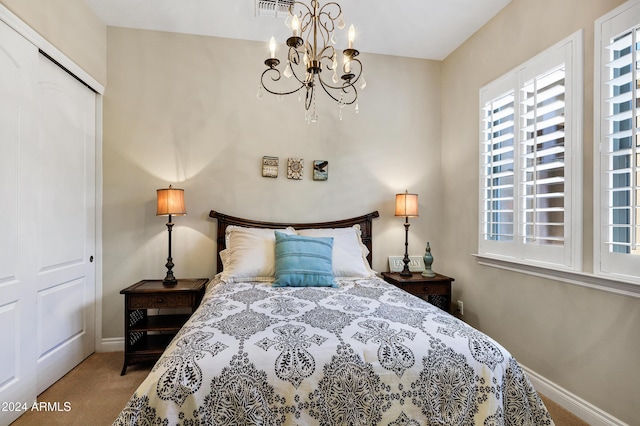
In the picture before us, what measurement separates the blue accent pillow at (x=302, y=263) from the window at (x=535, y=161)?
4.79ft

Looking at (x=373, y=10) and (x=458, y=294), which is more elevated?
(x=373, y=10)

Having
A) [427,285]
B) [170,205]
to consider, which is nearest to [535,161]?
[427,285]

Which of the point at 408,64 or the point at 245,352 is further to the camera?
the point at 408,64

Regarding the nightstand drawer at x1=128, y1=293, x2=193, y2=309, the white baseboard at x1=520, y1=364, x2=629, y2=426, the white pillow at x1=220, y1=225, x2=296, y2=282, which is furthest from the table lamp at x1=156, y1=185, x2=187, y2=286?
the white baseboard at x1=520, y1=364, x2=629, y2=426

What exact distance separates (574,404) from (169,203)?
322cm

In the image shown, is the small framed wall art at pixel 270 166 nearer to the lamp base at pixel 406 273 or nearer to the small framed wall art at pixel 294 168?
the small framed wall art at pixel 294 168

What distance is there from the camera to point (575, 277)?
1.99 m

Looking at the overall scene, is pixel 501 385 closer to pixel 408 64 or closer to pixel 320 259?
pixel 320 259

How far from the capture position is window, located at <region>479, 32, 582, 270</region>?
6.59 ft

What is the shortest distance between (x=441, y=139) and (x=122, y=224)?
3.35 m

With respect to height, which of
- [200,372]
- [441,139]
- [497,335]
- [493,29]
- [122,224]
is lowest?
[497,335]

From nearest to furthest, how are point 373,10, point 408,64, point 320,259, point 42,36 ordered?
point 42,36
point 320,259
point 373,10
point 408,64

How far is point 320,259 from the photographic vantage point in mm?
2475

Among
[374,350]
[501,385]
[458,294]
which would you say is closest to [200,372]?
[374,350]
